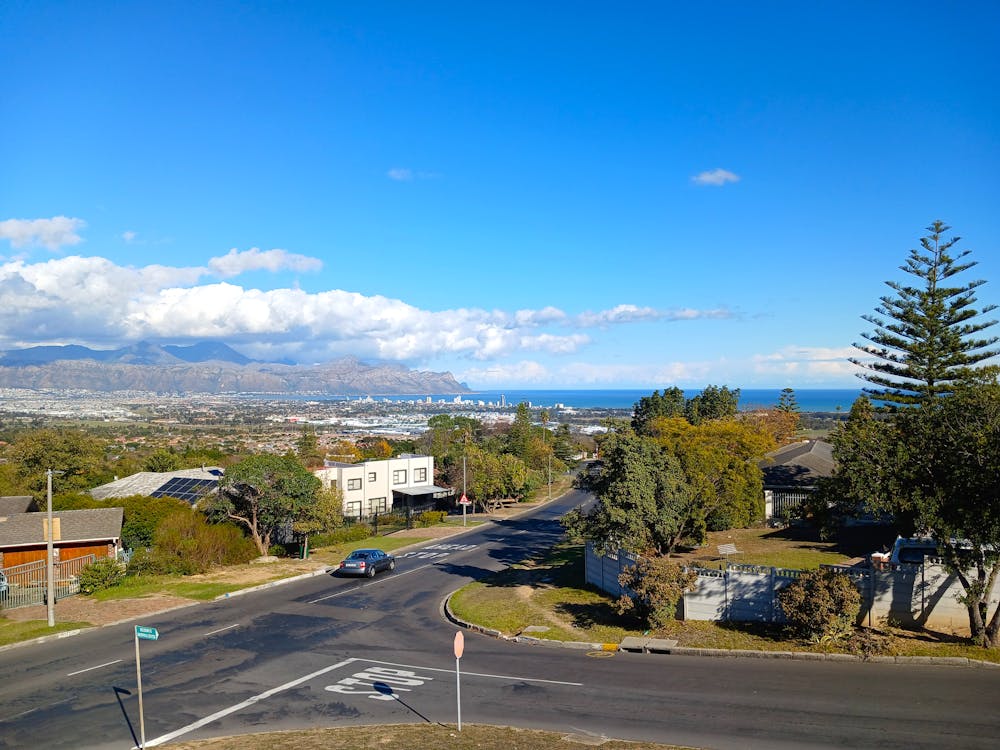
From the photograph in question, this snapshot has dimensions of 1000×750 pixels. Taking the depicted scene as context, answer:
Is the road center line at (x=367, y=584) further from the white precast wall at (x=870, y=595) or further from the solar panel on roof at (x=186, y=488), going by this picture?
the solar panel on roof at (x=186, y=488)

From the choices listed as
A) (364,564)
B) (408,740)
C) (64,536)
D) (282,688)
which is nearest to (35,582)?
(64,536)

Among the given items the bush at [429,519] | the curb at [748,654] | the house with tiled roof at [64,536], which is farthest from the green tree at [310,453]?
the curb at [748,654]

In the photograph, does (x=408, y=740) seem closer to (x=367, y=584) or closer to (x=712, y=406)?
(x=367, y=584)

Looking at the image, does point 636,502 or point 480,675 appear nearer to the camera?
point 480,675

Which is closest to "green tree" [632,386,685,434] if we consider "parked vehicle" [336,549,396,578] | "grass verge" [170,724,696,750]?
"parked vehicle" [336,549,396,578]

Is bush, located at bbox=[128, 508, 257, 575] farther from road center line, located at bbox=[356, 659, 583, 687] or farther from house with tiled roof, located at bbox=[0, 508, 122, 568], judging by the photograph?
road center line, located at bbox=[356, 659, 583, 687]

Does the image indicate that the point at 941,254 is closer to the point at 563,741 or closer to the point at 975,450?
the point at 975,450
